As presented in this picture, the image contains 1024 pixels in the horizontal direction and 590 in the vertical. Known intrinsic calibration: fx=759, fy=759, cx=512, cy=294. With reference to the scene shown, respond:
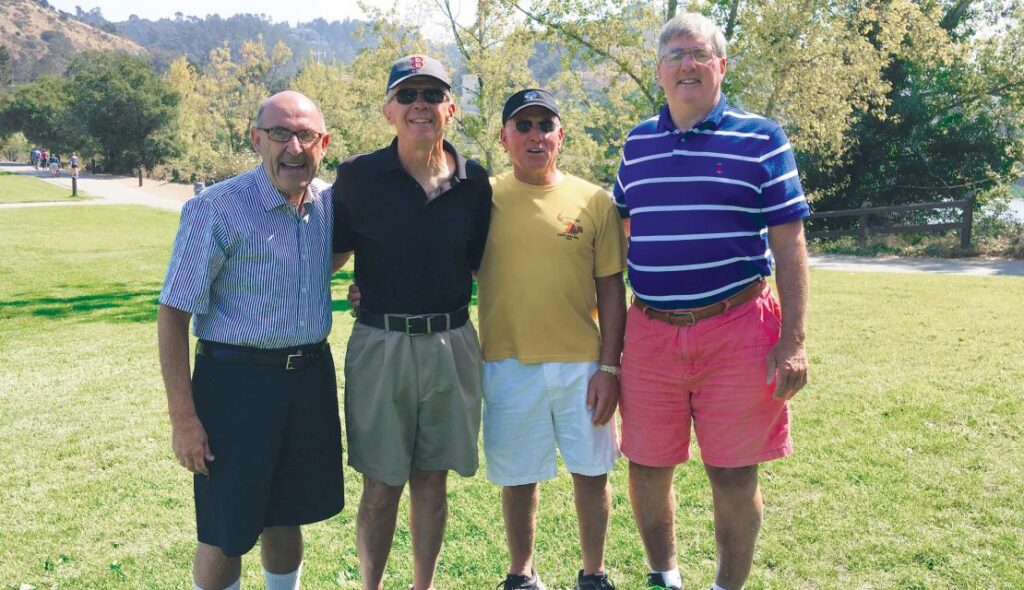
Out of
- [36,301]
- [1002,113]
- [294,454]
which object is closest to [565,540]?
[294,454]

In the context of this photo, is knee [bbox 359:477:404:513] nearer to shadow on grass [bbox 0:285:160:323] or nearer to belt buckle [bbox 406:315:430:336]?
belt buckle [bbox 406:315:430:336]

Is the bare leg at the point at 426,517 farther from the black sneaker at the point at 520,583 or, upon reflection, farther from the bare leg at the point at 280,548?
the bare leg at the point at 280,548

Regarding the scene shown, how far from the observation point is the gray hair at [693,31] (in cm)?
301

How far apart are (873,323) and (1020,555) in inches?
236

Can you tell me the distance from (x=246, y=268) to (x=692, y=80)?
6.15 feet

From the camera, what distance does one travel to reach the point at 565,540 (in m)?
4.01

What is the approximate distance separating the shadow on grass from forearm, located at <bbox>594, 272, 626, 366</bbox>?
883 centimetres

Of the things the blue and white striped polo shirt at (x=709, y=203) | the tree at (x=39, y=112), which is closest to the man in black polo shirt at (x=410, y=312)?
the blue and white striped polo shirt at (x=709, y=203)

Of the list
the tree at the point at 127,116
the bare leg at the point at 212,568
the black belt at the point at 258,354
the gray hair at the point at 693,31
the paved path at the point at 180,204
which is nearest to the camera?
the black belt at the point at 258,354

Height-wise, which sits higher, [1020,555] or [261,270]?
[261,270]

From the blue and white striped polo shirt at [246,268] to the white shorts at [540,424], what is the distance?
910 mm

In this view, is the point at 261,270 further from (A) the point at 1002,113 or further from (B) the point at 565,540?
(A) the point at 1002,113

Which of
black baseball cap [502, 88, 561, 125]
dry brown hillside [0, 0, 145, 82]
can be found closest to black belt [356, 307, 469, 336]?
black baseball cap [502, 88, 561, 125]

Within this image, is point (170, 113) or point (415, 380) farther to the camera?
point (170, 113)
